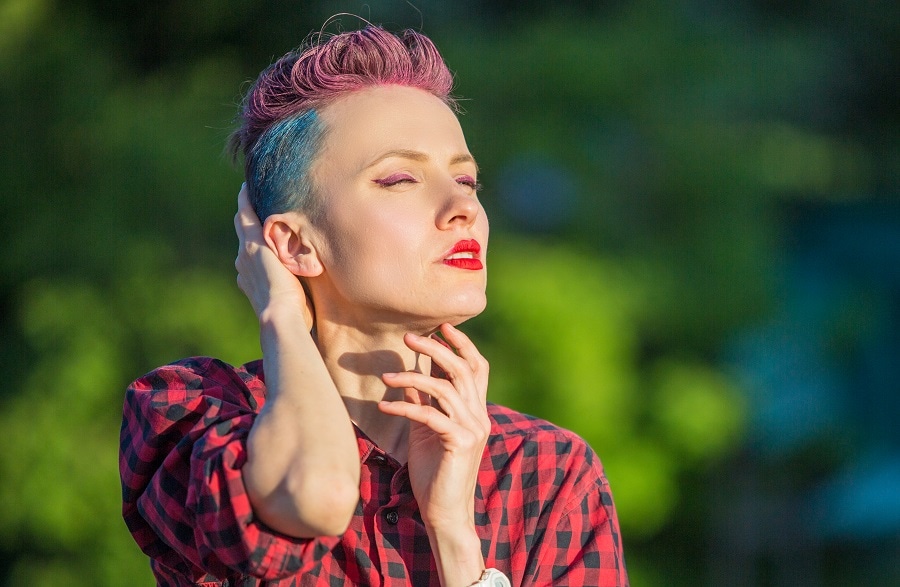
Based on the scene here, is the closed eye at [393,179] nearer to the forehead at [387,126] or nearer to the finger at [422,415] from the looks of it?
the forehead at [387,126]

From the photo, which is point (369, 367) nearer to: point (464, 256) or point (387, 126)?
point (464, 256)

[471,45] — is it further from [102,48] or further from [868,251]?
[868,251]

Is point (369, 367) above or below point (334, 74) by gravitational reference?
below

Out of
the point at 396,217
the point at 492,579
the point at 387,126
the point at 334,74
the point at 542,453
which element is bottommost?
the point at 492,579

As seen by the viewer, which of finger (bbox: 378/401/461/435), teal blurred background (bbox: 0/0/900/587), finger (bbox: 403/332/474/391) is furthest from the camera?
teal blurred background (bbox: 0/0/900/587)

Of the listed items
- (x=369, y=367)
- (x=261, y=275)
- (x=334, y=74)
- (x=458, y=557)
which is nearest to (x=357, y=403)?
(x=369, y=367)

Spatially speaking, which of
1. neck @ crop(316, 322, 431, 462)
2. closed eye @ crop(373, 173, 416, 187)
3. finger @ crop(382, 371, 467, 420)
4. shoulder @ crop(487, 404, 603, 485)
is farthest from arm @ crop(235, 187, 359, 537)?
shoulder @ crop(487, 404, 603, 485)

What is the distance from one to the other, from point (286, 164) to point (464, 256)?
48 centimetres

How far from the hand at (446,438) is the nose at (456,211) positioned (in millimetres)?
244

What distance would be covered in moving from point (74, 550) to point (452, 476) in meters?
5.18

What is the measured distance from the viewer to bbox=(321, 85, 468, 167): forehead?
2.27 m

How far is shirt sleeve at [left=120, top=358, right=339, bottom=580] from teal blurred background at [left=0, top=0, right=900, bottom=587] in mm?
4236

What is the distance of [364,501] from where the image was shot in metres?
2.17

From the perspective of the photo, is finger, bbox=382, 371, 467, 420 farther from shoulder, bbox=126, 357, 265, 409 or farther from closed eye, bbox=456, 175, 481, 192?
closed eye, bbox=456, 175, 481, 192
